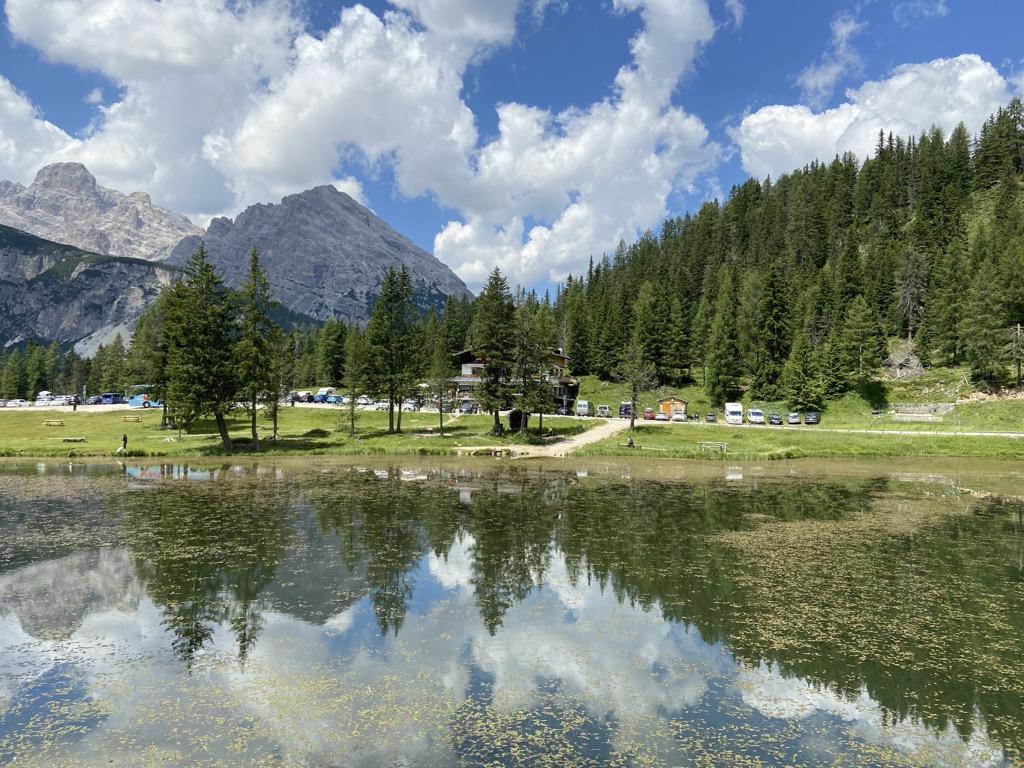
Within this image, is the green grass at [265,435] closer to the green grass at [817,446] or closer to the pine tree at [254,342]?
the pine tree at [254,342]

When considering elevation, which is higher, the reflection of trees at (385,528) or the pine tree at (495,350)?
the pine tree at (495,350)

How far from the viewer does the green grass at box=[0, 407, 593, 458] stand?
58.3 meters

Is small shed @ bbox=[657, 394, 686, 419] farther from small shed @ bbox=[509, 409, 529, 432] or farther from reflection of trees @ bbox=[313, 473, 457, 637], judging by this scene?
reflection of trees @ bbox=[313, 473, 457, 637]

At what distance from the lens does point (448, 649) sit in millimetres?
14344

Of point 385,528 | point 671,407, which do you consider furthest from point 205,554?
point 671,407

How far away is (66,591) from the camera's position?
1841 centimetres

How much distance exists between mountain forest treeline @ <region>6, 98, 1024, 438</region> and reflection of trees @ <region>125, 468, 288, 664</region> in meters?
25.4

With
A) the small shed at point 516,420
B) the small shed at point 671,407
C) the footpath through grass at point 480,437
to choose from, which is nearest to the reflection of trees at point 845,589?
the footpath through grass at point 480,437

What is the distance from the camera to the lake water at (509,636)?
34.2ft

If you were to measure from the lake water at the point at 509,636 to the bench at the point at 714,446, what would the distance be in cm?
2703

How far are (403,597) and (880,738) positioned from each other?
12640 millimetres

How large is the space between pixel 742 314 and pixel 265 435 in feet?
292

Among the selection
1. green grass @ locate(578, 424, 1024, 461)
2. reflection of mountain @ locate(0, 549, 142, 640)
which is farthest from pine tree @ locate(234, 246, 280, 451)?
reflection of mountain @ locate(0, 549, 142, 640)

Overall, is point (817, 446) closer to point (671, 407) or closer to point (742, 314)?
point (671, 407)
